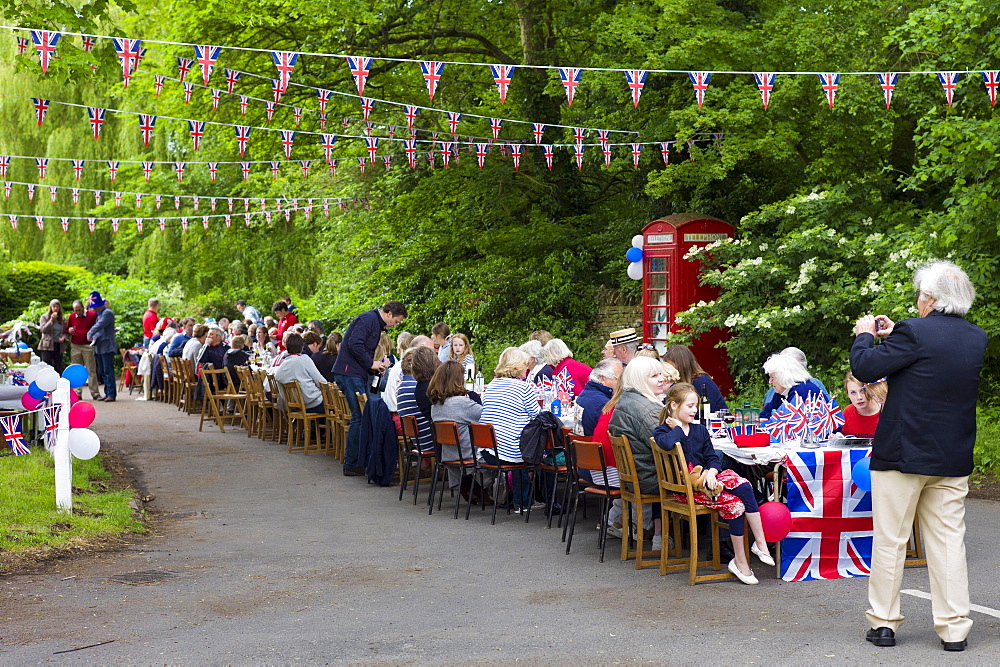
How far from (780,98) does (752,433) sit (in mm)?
9017

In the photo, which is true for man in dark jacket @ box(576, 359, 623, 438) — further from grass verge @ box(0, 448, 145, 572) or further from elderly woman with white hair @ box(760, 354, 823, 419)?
grass verge @ box(0, 448, 145, 572)

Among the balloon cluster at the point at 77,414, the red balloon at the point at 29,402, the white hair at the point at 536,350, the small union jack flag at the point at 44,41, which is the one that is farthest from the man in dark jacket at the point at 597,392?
the small union jack flag at the point at 44,41

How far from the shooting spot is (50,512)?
877 centimetres

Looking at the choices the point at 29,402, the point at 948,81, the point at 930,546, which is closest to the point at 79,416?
the point at 29,402

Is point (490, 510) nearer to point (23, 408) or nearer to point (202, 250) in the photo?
point (23, 408)

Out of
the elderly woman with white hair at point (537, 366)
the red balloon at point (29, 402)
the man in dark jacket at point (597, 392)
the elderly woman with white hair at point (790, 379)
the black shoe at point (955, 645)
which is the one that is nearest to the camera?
the black shoe at point (955, 645)

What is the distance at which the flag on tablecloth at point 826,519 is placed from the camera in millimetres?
6809

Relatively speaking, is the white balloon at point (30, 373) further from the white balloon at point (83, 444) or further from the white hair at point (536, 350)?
the white hair at point (536, 350)

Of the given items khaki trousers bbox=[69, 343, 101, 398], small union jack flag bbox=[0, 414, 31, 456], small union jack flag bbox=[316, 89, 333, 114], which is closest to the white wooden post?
small union jack flag bbox=[0, 414, 31, 456]

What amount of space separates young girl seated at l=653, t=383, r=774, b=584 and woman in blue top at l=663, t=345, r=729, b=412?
6.55ft

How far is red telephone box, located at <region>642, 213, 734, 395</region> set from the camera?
54.7ft

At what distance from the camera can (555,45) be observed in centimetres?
1961

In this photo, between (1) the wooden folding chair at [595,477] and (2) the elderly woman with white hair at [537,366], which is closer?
(1) the wooden folding chair at [595,477]

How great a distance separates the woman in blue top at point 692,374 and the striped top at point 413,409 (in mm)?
2320
